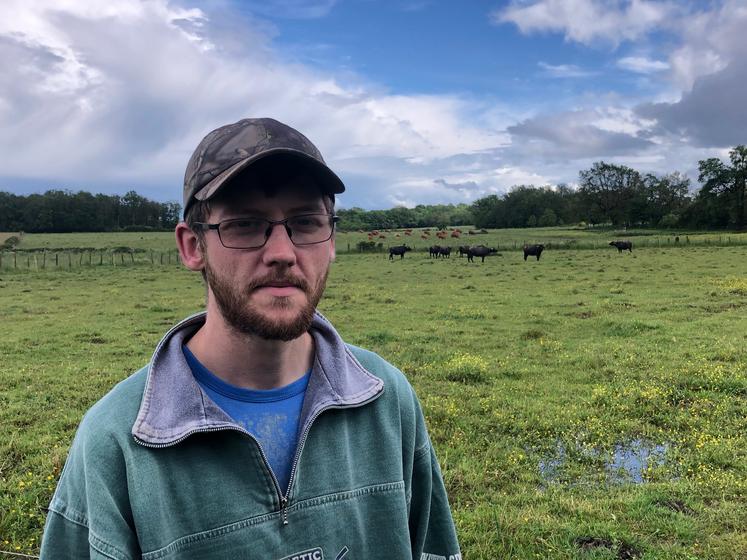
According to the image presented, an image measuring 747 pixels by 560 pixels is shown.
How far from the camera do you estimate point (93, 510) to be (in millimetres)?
1574

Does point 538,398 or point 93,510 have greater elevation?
point 93,510

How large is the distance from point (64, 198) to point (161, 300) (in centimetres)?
9555

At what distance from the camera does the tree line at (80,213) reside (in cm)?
9431

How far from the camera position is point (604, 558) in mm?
4516

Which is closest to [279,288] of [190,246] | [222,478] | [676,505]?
[190,246]

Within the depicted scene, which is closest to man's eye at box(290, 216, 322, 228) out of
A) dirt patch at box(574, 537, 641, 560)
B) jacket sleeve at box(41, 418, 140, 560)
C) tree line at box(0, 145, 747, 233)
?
jacket sleeve at box(41, 418, 140, 560)

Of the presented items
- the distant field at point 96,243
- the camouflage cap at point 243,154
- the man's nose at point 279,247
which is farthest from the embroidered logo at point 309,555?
the distant field at point 96,243

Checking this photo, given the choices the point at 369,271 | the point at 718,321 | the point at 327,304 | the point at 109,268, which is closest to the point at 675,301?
the point at 718,321

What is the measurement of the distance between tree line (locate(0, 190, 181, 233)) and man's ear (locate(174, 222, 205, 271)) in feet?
309

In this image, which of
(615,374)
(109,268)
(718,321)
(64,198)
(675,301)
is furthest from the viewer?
(64,198)

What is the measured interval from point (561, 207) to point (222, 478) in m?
118

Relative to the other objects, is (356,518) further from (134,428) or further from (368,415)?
(134,428)

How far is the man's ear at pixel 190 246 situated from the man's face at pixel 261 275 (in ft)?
0.24

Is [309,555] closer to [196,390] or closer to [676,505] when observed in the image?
[196,390]
